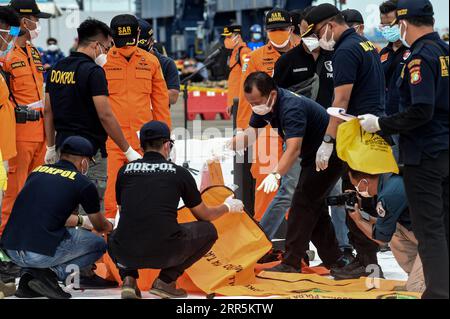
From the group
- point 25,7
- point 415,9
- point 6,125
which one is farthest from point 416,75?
point 25,7

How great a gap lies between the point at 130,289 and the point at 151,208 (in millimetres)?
578

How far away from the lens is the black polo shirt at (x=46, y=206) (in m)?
6.46

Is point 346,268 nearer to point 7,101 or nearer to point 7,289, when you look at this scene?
point 7,289

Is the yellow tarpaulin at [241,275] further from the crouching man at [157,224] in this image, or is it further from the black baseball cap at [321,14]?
the black baseball cap at [321,14]

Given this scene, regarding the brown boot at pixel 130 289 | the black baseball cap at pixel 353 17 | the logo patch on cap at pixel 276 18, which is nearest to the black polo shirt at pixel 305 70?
the logo patch on cap at pixel 276 18

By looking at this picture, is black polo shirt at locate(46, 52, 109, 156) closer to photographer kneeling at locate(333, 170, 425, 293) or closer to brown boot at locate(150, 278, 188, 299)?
brown boot at locate(150, 278, 188, 299)

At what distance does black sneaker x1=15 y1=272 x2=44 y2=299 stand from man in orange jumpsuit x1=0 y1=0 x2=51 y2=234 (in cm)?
129

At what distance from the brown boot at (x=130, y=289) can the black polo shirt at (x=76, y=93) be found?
5.20 feet

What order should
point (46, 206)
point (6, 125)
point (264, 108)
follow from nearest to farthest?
point (46, 206), point (264, 108), point (6, 125)

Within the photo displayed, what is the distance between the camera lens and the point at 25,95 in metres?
8.10
